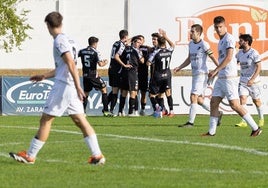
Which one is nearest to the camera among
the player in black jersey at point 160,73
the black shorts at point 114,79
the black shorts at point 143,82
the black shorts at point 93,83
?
the player in black jersey at point 160,73

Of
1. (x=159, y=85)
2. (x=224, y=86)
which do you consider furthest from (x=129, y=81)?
(x=224, y=86)

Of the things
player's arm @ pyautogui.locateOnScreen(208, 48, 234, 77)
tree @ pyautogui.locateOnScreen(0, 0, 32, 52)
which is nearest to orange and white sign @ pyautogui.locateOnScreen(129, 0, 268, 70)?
tree @ pyautogui.locateOnScreen(0, 0, 32, 52)

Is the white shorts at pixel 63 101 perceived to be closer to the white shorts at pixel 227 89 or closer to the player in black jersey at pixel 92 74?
the white shorts at pixel 227 89

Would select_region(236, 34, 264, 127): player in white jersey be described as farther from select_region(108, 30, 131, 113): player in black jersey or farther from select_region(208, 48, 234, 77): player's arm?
select_region(108, 30, 131, 113): player in black jersey

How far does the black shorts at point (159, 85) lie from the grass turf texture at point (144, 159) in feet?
21.6

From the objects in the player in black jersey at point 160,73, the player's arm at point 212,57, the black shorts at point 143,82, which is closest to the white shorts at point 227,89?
the player's arm at point 212,57

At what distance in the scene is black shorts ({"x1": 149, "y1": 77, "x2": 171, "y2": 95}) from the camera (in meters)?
28.2

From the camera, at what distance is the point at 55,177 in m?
12.1

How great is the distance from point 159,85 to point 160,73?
0.34 metres

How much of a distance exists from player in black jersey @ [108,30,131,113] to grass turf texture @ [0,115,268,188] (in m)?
6.69

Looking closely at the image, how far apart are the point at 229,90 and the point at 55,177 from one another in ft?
24.1

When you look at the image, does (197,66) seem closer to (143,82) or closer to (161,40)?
(161,40)

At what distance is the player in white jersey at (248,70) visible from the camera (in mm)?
22797

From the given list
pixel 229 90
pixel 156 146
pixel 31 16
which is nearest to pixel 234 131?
pixel 229 90
